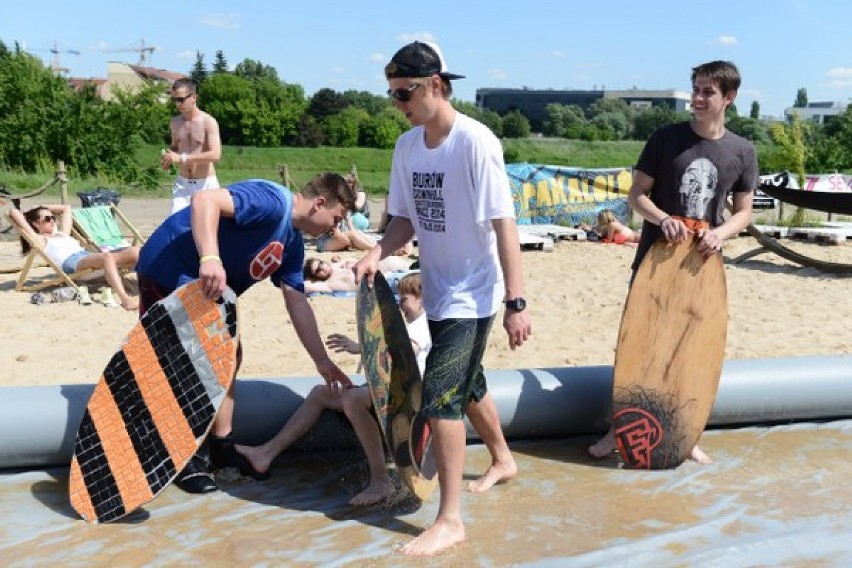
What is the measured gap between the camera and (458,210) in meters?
3.16

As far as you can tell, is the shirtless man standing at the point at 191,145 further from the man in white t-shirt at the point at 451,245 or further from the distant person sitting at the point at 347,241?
the man in white t-shirt at the point at 451,245

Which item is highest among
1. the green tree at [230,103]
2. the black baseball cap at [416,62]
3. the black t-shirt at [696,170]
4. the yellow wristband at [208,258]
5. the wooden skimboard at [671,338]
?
the green tree at [230,103]

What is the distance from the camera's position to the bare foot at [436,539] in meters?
3.08

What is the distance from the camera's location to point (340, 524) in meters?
3.37

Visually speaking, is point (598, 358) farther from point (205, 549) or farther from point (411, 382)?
point (205, 549)

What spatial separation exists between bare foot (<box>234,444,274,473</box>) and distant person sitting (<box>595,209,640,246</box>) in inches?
398

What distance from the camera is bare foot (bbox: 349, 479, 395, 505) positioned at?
3.55m

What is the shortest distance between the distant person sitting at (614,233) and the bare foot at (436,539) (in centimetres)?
1049

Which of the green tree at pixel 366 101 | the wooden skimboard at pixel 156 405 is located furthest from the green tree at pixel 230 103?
the wooden skimboard at pixel 156 405

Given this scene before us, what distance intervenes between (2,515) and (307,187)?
1681 millimetres

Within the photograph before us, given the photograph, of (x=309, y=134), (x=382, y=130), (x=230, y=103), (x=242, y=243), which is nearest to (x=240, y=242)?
(x=242, y=243)

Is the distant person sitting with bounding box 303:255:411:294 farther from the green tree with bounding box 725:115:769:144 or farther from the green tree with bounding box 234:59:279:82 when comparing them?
the green tree with bounding box 234:59:279:82

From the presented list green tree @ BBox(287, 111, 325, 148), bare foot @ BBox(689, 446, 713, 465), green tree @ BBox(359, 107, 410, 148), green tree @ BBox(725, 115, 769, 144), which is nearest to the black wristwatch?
bare foot @ BBox(689, 446, 713, 465)

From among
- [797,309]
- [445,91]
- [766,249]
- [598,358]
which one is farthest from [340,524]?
[766,249]
